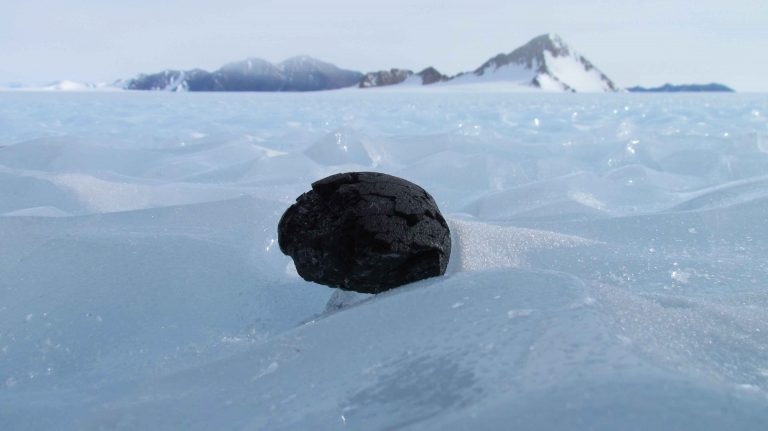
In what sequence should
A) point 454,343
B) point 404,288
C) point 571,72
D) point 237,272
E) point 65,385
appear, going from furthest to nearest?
point 571,72 → point 237,272 → point 404,288 → point 65,385 → point 454,343

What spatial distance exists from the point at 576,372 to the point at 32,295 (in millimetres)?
1668

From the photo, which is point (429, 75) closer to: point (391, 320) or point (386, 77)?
point (386, 77)

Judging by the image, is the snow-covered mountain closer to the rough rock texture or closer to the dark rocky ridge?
the dark rocky ridge

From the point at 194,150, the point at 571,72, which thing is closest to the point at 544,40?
the point at 571,72

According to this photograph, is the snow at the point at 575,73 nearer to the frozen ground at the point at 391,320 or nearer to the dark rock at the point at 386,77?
the dark rock at the point at 386,77

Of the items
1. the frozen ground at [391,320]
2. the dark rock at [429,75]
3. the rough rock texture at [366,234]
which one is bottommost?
the frozen ground at [391,320]

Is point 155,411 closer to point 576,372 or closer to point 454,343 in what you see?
point 454,343

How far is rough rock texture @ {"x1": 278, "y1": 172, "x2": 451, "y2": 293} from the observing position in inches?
61.5

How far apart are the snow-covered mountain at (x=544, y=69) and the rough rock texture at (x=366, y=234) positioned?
87.4 meters

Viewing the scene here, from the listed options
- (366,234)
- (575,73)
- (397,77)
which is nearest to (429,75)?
(397,77)

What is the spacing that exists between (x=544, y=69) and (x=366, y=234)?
362ft

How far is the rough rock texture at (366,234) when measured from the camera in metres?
1.56

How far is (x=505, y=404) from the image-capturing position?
895 mm

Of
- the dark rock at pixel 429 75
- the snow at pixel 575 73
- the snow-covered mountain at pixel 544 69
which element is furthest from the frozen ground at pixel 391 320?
the snow at pixel 575 73
